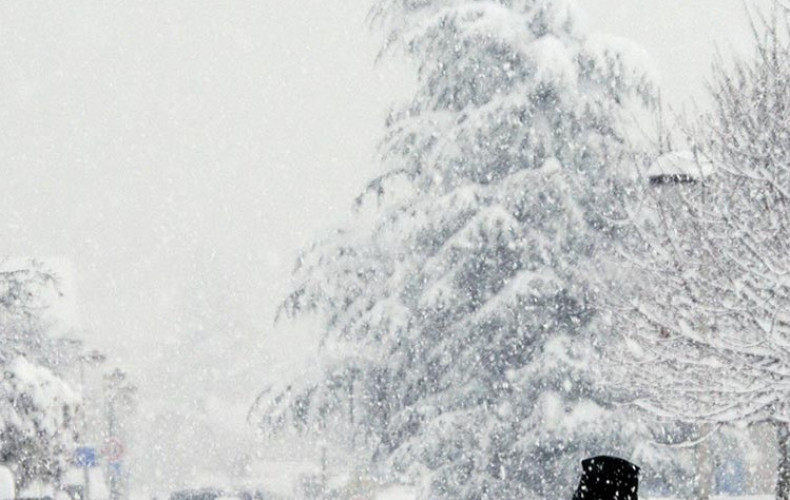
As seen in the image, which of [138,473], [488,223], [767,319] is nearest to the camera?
[767,319]

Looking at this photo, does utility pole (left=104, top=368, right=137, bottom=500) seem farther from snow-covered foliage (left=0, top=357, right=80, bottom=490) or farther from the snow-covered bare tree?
the snow-covered bare tree

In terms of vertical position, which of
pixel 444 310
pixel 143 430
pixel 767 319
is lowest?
pixel 767 319

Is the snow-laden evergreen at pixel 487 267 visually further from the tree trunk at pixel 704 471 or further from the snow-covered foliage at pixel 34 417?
the tree trunk at pixel 704 471

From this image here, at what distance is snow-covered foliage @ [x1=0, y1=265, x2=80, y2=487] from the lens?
17016 mm

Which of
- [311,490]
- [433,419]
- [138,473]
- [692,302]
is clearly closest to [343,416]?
[433,419]

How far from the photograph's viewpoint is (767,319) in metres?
9.68

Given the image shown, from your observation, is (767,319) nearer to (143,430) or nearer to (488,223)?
(488,223)

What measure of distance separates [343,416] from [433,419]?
1.76 m

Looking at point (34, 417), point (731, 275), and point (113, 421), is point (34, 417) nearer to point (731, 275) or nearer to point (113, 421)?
point (731, 275)

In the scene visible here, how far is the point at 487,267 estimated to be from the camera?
17.4m

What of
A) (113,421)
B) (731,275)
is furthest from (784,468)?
(113,421)

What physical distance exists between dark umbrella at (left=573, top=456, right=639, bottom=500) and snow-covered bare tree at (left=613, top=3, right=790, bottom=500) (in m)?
6.30

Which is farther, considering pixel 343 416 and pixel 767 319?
pixel 343 416

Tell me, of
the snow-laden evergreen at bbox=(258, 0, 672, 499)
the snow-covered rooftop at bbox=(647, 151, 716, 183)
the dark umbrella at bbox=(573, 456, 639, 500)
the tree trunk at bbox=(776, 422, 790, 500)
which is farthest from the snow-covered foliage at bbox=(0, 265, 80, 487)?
the dark umbrella at bbox=(573, 456, 639, 500)
